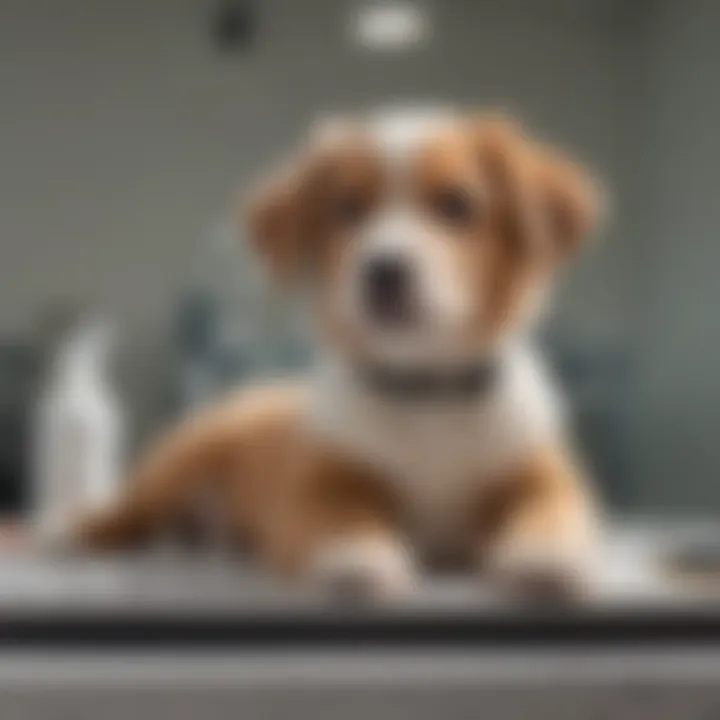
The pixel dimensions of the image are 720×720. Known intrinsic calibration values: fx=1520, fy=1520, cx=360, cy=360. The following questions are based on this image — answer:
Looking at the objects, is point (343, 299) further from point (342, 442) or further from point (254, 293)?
point (254, 293)

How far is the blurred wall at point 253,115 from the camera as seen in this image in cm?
95

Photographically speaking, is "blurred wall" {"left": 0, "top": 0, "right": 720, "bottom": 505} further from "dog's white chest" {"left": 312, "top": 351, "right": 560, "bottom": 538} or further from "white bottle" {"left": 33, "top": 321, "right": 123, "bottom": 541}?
"dog's white chest" {"left": 312, "top": 351, "right": 560, "bottom": 538}

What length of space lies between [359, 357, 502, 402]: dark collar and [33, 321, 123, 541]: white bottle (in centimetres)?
18

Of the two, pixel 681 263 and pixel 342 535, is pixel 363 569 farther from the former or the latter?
pixel 681 263

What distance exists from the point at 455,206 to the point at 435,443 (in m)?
0.11

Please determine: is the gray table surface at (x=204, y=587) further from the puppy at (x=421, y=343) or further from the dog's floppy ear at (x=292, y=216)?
the dog's floppy ear at (x=292, y=216)

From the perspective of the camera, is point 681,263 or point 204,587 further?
point 681,263

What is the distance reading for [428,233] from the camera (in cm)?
72

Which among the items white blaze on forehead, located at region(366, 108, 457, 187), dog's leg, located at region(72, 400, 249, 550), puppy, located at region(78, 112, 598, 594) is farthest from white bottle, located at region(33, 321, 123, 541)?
white blaze on forehead, located at region(366, 108, 457, 187)

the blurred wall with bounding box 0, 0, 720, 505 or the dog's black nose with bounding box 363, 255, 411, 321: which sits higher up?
the blurred wall with bounding box 0, 0, 720, 505

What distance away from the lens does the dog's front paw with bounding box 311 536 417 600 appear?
637 millimetres

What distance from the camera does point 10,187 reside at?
3.19ft

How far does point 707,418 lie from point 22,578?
49 cm

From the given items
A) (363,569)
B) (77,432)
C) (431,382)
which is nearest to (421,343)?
(431,382)
